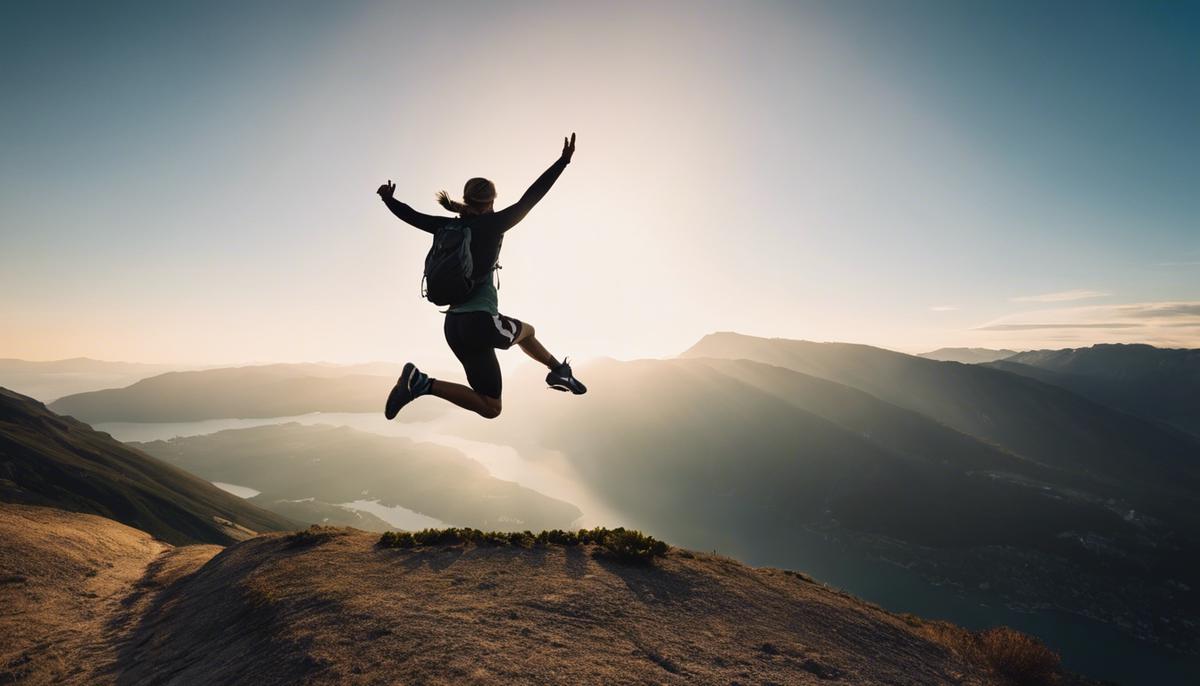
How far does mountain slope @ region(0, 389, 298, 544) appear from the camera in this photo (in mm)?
58062

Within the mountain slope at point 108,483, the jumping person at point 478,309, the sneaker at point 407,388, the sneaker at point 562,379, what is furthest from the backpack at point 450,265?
the mountain slope at point 108,483

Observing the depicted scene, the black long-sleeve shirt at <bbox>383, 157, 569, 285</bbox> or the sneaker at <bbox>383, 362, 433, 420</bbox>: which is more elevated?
the black long-sleeve shirt at <bbox>383, 157, 569, 285</bbox>

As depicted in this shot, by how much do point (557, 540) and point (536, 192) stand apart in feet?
40.4

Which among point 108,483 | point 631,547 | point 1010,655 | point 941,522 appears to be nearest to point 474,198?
point 631,547

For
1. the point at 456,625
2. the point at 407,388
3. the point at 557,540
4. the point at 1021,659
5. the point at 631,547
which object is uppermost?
the point at 407,388

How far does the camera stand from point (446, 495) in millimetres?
193375

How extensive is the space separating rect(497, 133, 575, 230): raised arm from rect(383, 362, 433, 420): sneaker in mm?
1986

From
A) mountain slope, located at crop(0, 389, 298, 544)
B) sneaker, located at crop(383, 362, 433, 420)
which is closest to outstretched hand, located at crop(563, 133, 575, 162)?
sneaker, located at crop(383, 362, 433, 420)

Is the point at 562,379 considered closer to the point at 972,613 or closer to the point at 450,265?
the point at 450,265

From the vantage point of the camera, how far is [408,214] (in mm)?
5629

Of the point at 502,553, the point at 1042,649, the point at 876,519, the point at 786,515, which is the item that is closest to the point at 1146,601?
the point at 876,519

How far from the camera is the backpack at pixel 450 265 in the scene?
4676mm

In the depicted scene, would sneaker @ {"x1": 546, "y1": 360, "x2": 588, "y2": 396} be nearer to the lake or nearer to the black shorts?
the black shorts

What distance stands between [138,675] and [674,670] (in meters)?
11.8
